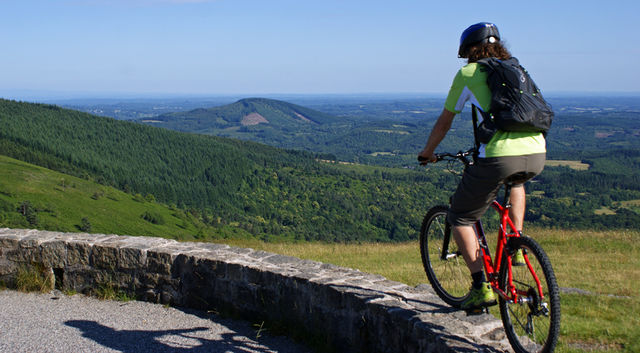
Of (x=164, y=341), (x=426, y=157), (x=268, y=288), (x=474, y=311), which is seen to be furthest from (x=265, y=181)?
(x=474, y=311)

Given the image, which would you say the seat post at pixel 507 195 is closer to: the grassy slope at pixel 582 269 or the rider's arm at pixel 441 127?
the rider's arm at pixel 441 127

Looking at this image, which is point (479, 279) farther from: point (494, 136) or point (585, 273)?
point (585, 273)

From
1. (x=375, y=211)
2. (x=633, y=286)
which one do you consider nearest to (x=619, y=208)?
(x=375, y=211)

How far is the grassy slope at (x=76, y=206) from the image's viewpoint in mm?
72812

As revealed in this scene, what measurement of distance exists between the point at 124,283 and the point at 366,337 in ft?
10.4

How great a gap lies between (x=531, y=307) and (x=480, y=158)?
1.02 meters

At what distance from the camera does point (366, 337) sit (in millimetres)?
4301

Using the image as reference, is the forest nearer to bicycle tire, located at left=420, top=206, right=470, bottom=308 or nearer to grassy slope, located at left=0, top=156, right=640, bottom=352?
grassy slope, located at left=0, top=156, right=640, bottom=352

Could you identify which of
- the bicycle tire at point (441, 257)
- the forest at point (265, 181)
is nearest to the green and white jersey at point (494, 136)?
the bicycle tire at point (441, 257)

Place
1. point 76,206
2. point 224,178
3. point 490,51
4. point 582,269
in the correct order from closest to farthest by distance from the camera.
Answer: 1. point 490,51
2. point 582,269
3. point 76,206
4. point 224,178

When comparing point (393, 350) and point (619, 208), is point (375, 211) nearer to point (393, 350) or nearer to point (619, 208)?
point (619, 208)

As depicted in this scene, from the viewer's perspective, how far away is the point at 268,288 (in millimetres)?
5168

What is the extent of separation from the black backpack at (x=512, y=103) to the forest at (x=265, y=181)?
77.2m

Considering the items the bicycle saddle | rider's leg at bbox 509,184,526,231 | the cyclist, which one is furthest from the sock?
the bicycle saddle
